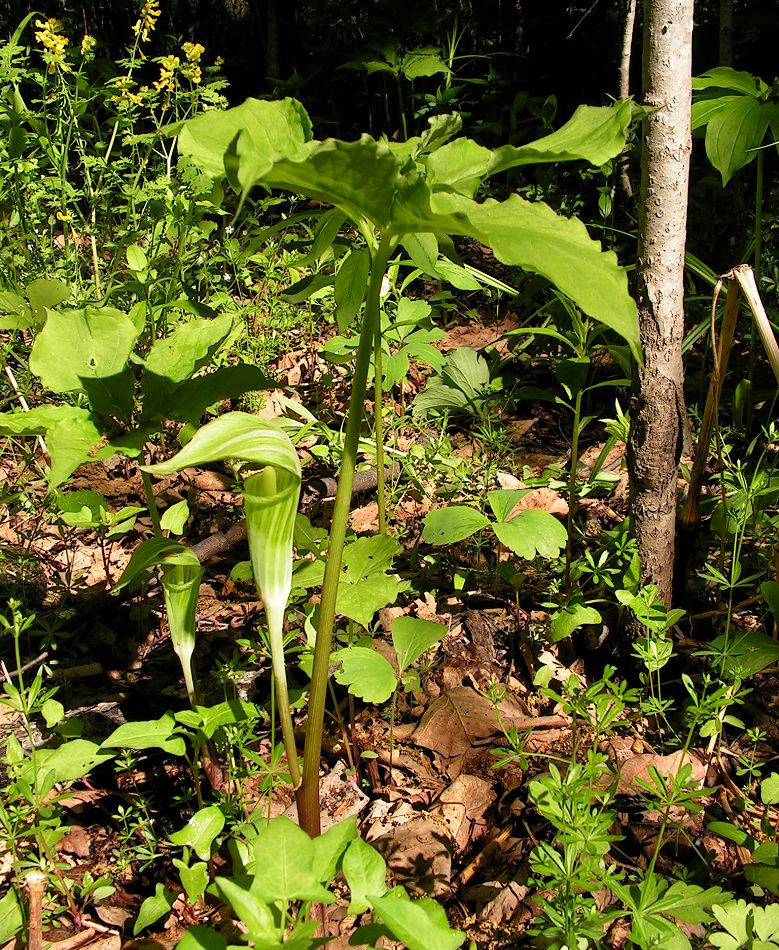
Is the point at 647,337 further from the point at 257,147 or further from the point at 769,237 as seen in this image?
the point at 769,237

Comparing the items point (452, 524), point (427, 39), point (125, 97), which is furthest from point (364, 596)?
point (427, 39)

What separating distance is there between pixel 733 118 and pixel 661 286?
665 mm

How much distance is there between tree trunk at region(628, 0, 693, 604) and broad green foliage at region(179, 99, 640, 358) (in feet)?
2.24

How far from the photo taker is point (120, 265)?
12.0 ft

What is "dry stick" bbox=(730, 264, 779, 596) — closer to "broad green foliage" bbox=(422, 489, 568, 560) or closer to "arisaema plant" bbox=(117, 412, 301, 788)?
"broad green foliage" bbox=(422, 489, 568, 560)

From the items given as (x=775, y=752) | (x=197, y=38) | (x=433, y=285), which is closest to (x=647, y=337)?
(x=775, y=752)

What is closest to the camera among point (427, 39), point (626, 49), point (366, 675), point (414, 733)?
point (366, 675)

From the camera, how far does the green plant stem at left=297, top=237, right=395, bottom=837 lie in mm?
1224

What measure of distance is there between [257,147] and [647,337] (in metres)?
1.14

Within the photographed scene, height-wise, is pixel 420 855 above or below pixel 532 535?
below

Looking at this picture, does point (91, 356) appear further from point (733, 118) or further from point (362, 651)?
point (733, 118)

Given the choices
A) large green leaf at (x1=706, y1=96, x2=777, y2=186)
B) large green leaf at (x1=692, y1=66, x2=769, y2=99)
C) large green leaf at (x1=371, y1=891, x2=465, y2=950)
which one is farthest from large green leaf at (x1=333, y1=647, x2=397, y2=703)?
large green leaf at (x1=692, y1=66, x2=769, y2=99)

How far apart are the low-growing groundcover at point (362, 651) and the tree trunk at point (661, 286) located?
0.11 m

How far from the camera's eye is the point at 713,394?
189cm
